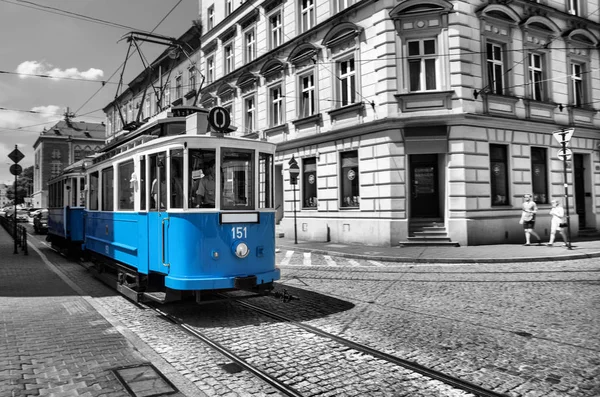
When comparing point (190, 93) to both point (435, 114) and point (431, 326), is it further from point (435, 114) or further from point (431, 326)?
point (431, 326)

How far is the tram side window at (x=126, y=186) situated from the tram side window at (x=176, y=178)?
131 centimetres

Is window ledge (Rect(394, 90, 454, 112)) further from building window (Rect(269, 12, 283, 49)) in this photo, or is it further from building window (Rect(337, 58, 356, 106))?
building window (Rect(269, 12, 283, 49))

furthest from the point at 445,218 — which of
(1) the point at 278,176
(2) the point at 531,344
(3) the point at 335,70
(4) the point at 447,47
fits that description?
(2) the point at 531,344

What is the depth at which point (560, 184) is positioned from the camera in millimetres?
17547

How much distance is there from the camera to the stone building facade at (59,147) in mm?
86375

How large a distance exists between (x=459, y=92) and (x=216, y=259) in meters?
12.1

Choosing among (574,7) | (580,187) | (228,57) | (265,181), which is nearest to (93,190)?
(265,181)

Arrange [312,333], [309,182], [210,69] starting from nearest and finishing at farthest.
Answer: [312,333] < [309,182] < [210,69]

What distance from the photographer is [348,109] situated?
17.0m

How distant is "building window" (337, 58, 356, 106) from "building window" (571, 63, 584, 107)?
31.8 ft

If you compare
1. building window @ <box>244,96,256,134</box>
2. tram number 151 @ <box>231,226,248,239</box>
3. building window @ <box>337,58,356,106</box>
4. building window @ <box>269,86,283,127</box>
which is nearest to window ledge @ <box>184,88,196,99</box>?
building window @ <box>244,96,256,134</box>

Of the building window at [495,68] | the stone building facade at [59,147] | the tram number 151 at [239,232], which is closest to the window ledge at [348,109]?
the building window at [495,68]

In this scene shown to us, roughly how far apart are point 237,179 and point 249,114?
60.4ft

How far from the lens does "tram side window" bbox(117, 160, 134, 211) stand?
7412 mm
